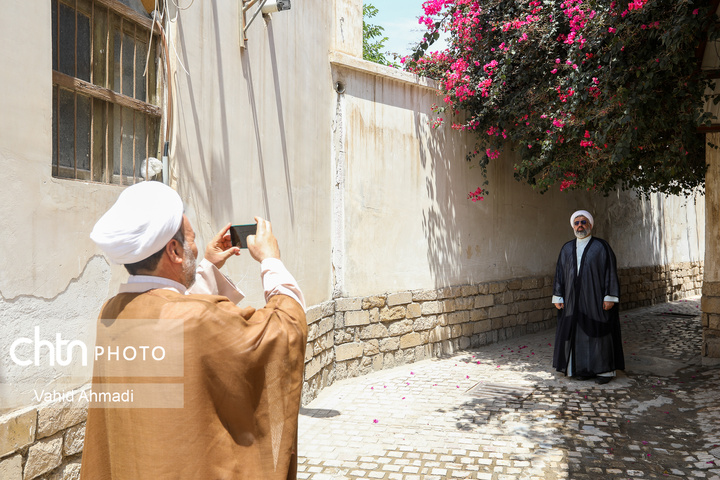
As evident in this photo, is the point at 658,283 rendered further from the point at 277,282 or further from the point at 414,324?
the point at 277,282

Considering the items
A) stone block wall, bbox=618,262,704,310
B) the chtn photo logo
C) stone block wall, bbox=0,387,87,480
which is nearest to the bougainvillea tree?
stone block wall, bbox=618,262,704,310

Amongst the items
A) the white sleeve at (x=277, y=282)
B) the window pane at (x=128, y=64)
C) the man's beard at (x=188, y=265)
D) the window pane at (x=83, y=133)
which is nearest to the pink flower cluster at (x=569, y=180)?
the window pane at (x=128, y=64)

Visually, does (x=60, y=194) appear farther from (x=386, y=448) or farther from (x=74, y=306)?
(x=386, y=448)

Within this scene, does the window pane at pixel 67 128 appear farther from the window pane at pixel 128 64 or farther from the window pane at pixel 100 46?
the window pane at pixel 128 64

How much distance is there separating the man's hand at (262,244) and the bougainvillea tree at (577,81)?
455cm

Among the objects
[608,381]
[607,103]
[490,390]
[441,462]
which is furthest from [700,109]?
[441,462]

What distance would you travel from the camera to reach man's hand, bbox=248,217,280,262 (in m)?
1.91

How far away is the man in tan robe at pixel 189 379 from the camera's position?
1.61 meters

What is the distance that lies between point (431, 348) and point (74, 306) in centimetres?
554

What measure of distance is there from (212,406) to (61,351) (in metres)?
1.54

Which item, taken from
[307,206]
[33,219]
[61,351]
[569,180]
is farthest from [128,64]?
[569,180]

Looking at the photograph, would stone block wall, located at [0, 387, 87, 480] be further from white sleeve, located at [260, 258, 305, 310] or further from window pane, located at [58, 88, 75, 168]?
white sleeve, located at [260, 258, 305, 310]

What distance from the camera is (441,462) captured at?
4164mm

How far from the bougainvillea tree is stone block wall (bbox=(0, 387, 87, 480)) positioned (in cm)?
515
